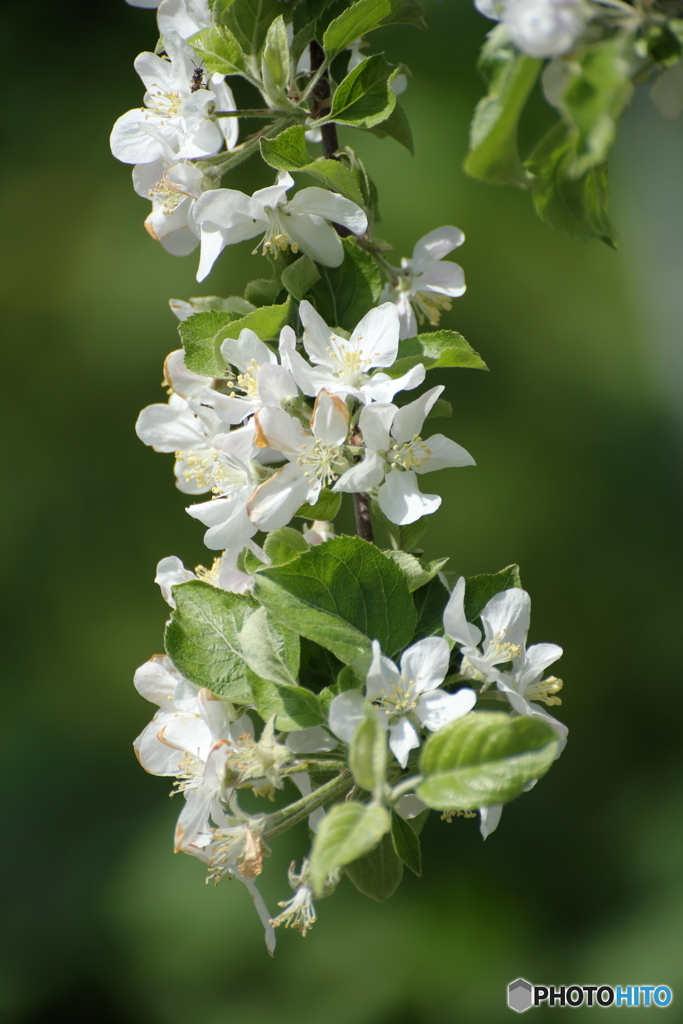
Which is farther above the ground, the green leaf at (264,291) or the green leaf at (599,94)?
the green leaf at (599,94)

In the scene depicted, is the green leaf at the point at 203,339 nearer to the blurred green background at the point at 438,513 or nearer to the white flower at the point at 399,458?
the white flower at the point at 399,458

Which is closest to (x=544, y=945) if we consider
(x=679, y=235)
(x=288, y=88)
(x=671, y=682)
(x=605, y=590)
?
(x=671, y=682)

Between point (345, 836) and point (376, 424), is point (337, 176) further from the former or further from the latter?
point (345, 836)

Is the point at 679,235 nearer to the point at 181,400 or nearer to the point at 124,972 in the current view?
the point at 181,400

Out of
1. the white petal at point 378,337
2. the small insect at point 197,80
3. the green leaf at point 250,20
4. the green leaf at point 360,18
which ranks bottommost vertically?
the white petal at point 378,337

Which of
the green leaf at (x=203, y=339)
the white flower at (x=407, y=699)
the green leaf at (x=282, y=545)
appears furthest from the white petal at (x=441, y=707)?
the green leaf at (x=203, y=339)

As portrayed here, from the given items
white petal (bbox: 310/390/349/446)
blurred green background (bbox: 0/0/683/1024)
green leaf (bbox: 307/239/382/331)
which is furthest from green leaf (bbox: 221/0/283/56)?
blurred green background (bbox: 0/0/683/1024)

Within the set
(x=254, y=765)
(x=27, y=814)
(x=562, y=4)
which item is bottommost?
(x=27, y=814)
